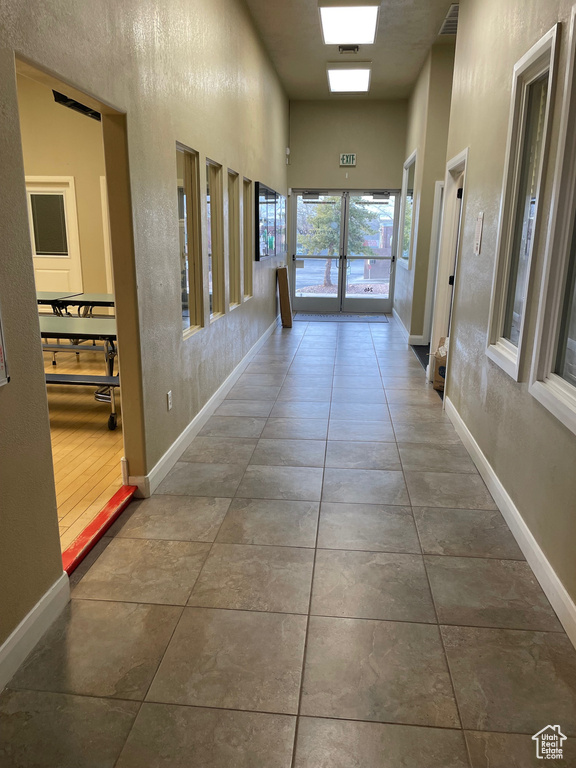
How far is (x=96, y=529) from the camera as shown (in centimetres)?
276

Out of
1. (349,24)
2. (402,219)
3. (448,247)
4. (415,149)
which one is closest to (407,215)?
(402,219)

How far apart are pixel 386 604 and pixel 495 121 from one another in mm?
2966

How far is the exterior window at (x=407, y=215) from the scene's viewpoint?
7.89 m

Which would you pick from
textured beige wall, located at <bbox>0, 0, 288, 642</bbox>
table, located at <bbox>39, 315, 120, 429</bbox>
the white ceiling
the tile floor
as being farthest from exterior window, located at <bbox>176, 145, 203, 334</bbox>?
the white ceiling

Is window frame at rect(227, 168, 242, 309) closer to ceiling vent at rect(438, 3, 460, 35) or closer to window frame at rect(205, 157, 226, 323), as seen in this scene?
window frame at rect(205, 157, 226, 323)

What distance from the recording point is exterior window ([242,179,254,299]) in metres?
6.28

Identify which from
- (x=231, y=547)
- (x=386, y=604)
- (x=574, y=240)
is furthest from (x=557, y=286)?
(x=231, y=547)

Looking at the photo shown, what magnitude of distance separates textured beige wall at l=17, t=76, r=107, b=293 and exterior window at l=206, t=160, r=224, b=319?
2.88 meters

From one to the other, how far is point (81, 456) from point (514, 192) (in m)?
3.18

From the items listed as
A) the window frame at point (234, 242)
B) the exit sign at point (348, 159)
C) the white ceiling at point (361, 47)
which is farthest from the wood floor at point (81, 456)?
the exit sign at point (348, 159)

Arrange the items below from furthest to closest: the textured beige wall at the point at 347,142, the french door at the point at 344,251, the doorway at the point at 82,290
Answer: the french door at the point at 344,251
the textured beige wall at the point at 347,142
the doorway at the point at 82,290

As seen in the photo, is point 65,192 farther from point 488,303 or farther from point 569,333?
point 569,333

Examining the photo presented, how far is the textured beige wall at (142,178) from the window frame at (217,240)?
15cm

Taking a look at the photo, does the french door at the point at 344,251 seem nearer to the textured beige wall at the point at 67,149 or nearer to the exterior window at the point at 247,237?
the exterior window at the point at 247,237
